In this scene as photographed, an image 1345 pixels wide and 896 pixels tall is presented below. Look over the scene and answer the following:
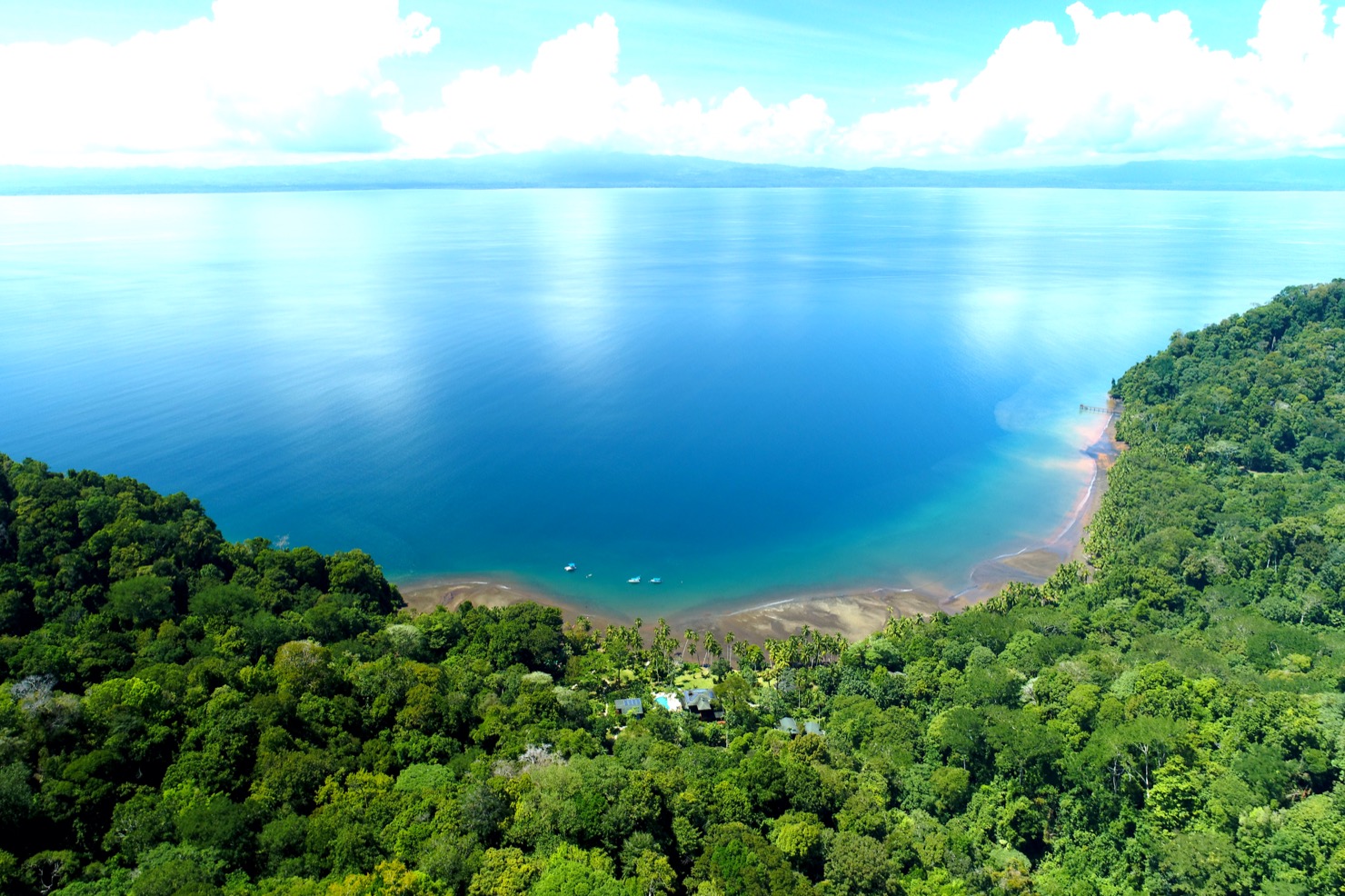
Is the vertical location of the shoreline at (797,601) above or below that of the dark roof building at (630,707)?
below

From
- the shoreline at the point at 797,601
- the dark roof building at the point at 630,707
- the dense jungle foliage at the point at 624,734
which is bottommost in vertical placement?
the shoreline at the point at 797,601

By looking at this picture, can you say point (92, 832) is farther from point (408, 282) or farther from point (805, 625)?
point (408, 282)

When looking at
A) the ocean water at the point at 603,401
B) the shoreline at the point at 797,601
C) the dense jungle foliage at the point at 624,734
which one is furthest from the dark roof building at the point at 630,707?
the ocean water at the point at 603,401

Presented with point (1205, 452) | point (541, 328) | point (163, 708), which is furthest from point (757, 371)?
point (163, 708)

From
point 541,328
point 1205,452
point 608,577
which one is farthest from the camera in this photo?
point 541,328

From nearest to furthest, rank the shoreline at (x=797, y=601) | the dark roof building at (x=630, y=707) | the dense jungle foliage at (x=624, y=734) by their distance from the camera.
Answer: the dense jungle foliage at (x=624, y=734), the dark roof building at (x=630, y=707), the shoreline at (x=797, y=601)

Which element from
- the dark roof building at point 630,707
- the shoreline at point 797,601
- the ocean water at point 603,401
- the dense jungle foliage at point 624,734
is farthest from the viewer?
the ocean water at point 603,401

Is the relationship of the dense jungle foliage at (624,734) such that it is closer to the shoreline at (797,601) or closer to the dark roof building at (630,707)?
the dark roof building at (630,707)
